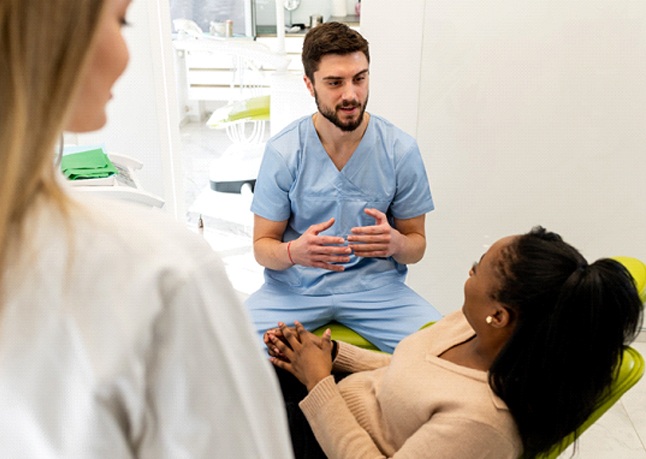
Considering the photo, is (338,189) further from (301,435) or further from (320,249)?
(301,435)

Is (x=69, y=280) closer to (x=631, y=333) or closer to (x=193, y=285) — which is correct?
(x=193, y=285)

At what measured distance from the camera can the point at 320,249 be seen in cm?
173

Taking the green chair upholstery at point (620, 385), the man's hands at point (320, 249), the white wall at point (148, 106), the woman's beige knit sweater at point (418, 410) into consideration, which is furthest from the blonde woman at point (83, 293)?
the white wall at point (148, 106)

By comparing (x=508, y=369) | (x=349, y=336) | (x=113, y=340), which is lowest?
(x=349, y=336)

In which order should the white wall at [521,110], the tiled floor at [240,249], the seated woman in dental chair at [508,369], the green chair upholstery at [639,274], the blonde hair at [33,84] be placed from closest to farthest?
1. the blonde hair at [33,84]
2. the seated woman in dental chair at [508,369]
3. the green chair upholstery at [639,274]
4. the tiled floor at [240,249]
5. the white wall at [521,110]

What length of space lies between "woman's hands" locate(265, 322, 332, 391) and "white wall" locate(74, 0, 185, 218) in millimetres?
1358

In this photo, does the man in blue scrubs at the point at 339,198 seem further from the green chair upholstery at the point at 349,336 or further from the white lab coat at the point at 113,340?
the white lab coat at the point at 113,340

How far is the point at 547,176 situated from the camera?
7.95ft

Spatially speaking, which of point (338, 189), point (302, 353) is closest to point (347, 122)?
point (338, 189)

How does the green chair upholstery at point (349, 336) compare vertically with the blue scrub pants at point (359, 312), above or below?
below

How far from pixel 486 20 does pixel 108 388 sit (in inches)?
83.2

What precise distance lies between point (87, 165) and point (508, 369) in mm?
1303

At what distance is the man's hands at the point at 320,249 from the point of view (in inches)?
68.2

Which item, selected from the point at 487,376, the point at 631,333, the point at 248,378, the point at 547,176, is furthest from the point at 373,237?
the point at 248,378
